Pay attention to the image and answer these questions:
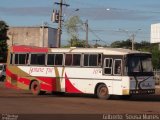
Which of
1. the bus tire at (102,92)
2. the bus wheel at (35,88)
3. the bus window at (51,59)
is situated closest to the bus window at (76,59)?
the bus window at (51,59)

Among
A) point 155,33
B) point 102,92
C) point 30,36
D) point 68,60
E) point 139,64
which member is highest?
point 155,33

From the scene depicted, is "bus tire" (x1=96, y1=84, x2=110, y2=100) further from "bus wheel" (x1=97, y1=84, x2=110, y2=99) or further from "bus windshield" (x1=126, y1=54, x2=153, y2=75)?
"bus windshield" (x1=126, y1=54, x2=153, y2=75)

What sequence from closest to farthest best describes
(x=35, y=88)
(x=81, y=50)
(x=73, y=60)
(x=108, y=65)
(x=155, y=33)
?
1. (x=108, y=65)
2. (x=81, y=50)
3. (x=73, y=60)
4. (x=35, y=88)
5. (x=155, y=33)

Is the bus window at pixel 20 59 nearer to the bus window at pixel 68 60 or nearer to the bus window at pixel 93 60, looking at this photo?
the bus window at pixel 68 60

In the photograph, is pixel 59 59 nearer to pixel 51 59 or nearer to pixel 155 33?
pixel 51 59

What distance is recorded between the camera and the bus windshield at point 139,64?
1148 inches

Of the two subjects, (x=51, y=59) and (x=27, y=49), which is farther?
(x=27, y=49)

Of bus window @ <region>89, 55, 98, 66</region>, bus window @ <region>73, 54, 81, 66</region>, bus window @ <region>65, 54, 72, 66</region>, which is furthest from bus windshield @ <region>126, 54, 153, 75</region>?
bus window @ <region>65, 54, 72, 66</region>

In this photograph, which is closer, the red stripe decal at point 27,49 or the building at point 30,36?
the red stripe decal at point 27,49

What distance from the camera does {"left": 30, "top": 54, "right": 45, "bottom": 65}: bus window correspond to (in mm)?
32750

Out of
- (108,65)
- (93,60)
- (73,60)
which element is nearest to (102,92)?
(108,65)

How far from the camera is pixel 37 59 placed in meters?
33.0

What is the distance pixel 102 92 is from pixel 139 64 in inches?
102

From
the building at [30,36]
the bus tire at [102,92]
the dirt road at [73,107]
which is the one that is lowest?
the dirt road at [73,107]
